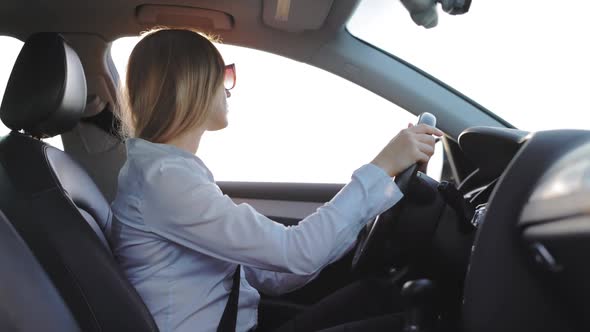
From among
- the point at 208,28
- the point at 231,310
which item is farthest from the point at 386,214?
the point at 208,28

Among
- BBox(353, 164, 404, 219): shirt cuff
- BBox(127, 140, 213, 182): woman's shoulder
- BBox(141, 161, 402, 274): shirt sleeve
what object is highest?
BBox(353, 164, 404, 219): shirt cuff

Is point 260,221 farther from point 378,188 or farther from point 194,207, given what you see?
point 378,188

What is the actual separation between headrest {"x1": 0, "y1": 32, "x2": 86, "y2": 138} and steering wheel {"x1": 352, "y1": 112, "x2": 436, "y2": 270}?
2.43 feet

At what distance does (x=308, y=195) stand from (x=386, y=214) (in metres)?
1.23

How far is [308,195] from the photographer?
96.7 inches

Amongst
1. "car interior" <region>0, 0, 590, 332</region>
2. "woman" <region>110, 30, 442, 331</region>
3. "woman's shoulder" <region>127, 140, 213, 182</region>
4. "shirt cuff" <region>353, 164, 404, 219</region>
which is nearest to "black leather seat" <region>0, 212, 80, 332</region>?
"car interior" <region>0, 0, 590, 332</region>

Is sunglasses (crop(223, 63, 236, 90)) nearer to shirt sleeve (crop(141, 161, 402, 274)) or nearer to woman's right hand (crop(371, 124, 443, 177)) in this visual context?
shirt sleeve (crop(141, 161, 402, 274))

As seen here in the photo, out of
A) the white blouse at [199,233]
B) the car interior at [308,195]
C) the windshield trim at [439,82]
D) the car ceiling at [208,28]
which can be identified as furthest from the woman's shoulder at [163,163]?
the windshield trim at [439,82]

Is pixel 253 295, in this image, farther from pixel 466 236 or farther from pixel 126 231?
pixel 466 236

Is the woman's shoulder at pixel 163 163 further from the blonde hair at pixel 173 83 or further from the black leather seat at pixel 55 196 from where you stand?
the black leather seat at pixel 55 196

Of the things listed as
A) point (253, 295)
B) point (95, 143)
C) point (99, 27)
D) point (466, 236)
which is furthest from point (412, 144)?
point (95, 143)

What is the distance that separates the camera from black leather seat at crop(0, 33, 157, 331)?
3.92ft

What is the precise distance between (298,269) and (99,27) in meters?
1.31

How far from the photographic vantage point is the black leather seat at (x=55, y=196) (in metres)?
1.20
